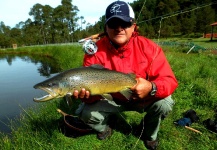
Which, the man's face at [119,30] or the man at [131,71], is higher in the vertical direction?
the man's face at [119,30]

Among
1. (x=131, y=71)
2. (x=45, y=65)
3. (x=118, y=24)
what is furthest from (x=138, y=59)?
(x=45, y=65)

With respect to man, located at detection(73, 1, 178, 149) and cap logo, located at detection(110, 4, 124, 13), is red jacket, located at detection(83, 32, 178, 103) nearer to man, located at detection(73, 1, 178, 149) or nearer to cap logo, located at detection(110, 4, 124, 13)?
man, located at detection(73, 1, 178, 149)

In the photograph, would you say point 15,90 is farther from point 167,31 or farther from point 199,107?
point 167,31

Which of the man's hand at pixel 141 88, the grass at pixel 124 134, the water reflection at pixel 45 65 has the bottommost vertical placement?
the water reflection at pixel 45 65

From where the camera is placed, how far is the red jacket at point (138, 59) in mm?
3223

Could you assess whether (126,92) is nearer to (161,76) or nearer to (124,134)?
(161,76)

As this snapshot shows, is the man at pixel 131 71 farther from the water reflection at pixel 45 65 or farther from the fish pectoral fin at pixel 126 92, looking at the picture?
the water reflection at pixel 45 65

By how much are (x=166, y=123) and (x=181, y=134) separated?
386mm

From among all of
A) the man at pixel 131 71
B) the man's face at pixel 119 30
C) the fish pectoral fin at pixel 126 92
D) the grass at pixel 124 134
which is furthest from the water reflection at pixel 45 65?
the fish pectoral fin at pixel 126 92

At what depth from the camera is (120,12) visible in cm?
313

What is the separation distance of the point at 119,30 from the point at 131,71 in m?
0.57

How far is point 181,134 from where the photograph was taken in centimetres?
379

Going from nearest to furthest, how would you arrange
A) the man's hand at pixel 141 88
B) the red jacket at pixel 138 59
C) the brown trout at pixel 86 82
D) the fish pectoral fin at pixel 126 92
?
the brown trout at pixel 86 82
the man's hand at pixel 141 88
the fish pectoral fin at pixel 126 92
the red jacket at pixel 138 59

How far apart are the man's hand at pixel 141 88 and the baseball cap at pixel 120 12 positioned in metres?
0.81
